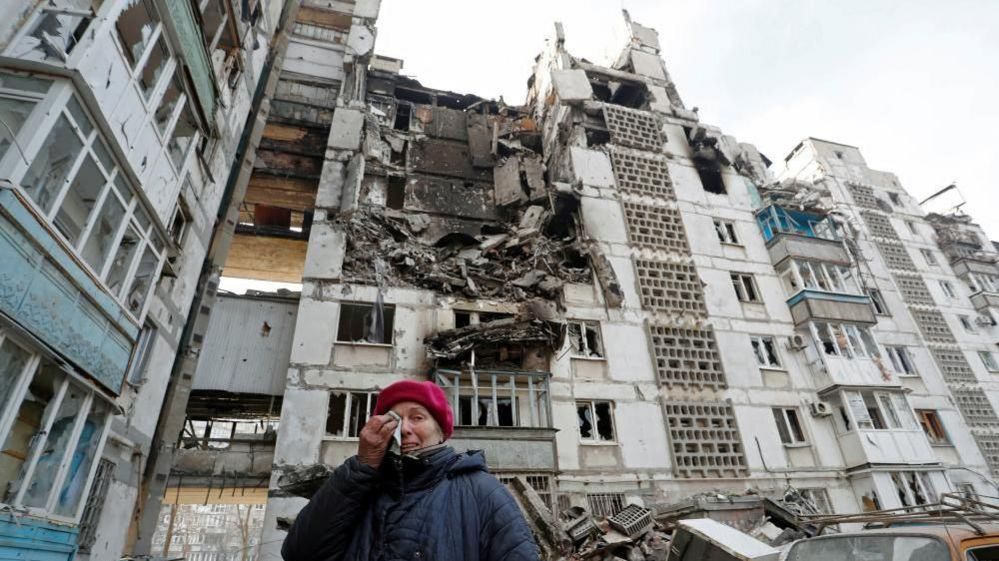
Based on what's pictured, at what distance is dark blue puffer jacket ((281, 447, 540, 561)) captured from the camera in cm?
212

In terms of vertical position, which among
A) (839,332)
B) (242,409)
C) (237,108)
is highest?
(237,108)

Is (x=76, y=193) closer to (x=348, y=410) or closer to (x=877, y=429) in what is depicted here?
(x=348, y=410)

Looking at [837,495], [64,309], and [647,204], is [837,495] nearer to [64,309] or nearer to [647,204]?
[647,204]

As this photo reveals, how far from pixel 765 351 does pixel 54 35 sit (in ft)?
67.7

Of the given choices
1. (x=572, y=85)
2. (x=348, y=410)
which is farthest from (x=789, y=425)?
(x=572, y=85)

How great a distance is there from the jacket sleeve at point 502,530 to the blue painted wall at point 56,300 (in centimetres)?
581

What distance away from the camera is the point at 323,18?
2345 centimetres

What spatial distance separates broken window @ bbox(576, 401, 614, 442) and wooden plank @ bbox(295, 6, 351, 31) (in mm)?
22012

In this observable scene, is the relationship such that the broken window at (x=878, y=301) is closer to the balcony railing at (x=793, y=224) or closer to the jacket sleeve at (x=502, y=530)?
the balcony railing at (x=793, y=224)

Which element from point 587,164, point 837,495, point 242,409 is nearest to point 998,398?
point 837,495

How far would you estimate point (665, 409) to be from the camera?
15.0 meters

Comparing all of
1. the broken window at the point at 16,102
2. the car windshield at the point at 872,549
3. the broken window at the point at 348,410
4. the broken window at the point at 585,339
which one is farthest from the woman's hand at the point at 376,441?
the broken window at the point at 585,339

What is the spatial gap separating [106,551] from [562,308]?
12729 millimetres

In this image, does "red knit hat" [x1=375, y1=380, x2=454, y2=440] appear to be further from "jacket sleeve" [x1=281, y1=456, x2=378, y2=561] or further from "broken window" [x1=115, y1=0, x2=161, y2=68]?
"broken window" [x1=115, y1=0, x2=161, y2=68]
